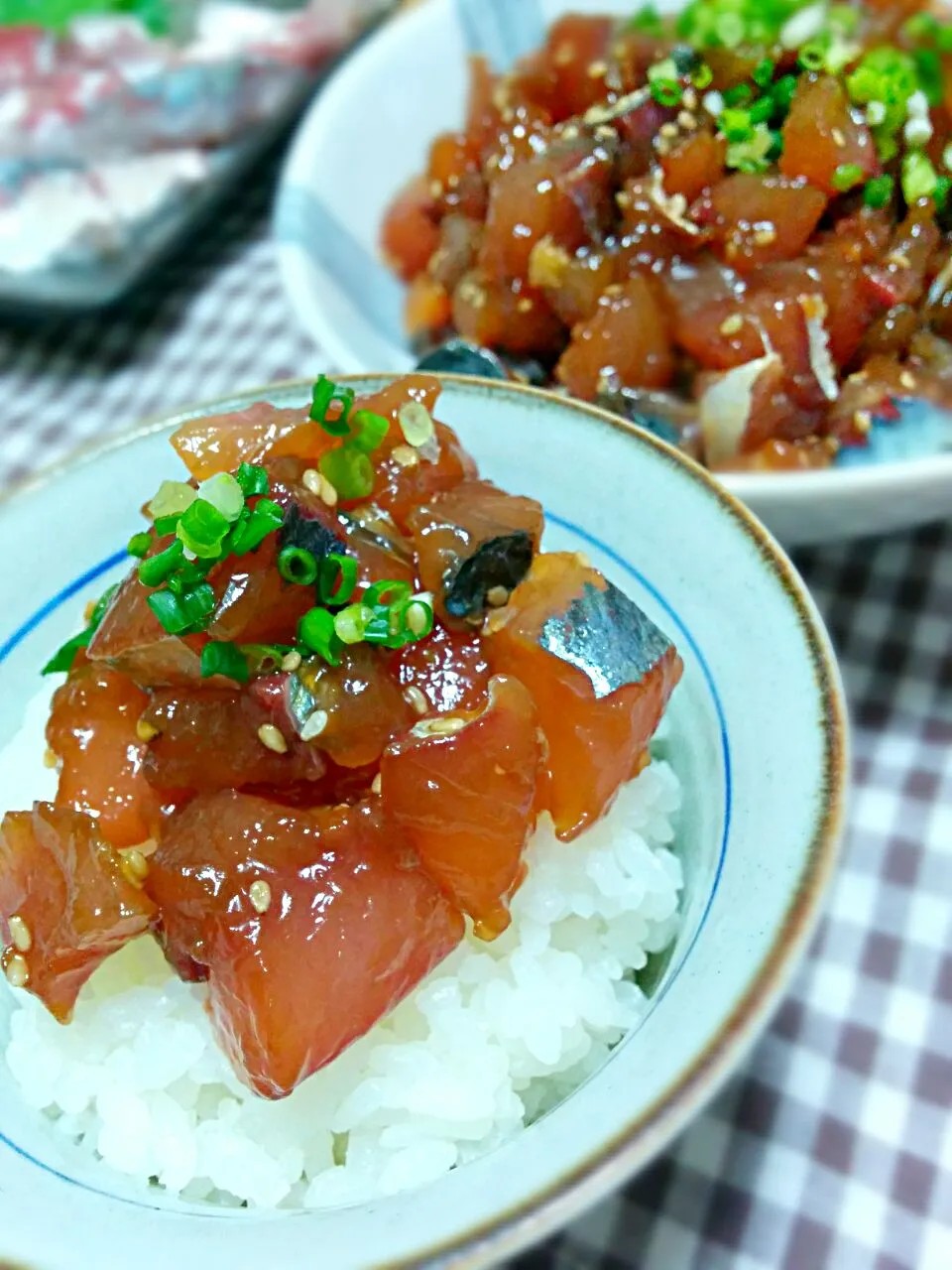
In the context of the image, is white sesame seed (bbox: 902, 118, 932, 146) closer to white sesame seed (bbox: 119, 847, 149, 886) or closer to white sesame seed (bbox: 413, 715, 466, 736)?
white sesame seed (bbox: 413, 715, 466, 736)

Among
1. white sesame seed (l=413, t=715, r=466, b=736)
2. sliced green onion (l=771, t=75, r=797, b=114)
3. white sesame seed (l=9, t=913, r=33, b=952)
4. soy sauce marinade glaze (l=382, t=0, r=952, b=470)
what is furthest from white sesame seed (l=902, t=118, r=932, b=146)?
white sesame seed (l=9, t=913, r=33, b=952)

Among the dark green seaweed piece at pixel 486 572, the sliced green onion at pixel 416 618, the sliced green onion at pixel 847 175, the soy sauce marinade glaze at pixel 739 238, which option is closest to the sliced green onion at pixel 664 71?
the soy sauce marinade glaze at pixel 739 238

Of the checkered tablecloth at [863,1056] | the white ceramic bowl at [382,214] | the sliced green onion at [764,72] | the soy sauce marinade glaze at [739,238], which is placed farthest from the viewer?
the sliced green onion at [764,72]

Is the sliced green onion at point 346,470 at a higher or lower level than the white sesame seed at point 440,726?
higher

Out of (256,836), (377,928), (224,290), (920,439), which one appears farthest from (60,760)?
(224,290)

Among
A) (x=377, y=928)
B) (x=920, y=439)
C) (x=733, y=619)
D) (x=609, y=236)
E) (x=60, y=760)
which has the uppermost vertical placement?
(x=60, y=760)

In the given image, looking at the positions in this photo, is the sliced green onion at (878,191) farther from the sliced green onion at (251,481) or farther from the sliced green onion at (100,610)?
the sliced green onion at (100,610)

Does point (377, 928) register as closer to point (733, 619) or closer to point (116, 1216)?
point (116, 1216)

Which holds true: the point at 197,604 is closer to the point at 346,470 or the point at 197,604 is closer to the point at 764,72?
the point at 346,470
